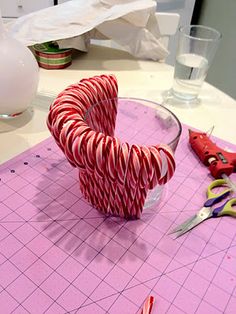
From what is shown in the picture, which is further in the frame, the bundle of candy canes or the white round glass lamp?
the white round glass lamp

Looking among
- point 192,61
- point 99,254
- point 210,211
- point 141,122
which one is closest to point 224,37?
point 192,61

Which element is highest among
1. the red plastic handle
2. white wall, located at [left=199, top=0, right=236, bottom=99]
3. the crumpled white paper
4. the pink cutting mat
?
the crumpled white paper

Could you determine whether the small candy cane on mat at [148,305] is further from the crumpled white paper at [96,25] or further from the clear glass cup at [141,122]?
the crumpled white paper at [96,25]

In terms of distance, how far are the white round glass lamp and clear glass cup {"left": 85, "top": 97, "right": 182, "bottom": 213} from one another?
0.14 m

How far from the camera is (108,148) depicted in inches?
12.1

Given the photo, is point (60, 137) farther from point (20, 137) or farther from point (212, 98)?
point (212, 98)

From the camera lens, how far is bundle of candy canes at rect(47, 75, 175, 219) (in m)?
0.31

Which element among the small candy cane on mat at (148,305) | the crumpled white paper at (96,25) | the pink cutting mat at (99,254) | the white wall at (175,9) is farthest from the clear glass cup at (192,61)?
the white wall at (175,9)

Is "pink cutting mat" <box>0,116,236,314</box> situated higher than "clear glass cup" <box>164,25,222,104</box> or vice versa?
"clear glass cup" <box>164,25,222,104</box>

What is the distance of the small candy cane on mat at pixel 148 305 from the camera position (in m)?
0.30

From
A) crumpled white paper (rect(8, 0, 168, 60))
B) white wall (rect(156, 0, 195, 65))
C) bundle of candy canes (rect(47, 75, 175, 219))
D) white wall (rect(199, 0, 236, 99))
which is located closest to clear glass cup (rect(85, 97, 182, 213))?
bundle of candy canes (rect(47, 75, 175, 219))

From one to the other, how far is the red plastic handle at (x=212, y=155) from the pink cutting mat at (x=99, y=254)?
1.2 inches

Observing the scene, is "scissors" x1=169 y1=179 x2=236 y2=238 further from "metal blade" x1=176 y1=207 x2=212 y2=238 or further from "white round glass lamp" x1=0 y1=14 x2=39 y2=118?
"white round glass lamp" x1=0 y1=14 x2=39 y2=118

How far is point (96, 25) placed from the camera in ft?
2.31
